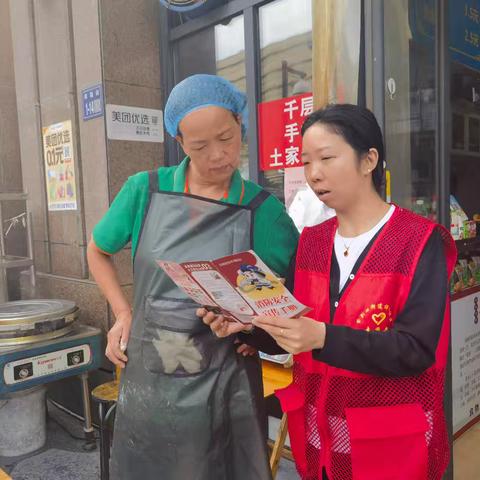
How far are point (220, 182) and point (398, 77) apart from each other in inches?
52.9

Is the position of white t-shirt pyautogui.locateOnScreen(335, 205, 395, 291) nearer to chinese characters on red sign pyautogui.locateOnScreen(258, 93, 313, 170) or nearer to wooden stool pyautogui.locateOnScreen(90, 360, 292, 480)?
wooden stool pyautogui.locateOnScreen(90, 360, 292, 480)

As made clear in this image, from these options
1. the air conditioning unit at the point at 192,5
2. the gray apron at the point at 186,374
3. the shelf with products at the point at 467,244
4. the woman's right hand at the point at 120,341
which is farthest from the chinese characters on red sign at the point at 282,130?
the woman's right hand at the point at 120,341

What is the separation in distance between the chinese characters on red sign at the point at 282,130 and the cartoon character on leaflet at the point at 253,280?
1965 millimetres

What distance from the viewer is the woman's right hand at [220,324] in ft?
4.42

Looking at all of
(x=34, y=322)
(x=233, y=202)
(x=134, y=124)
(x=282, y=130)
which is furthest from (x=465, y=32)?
(x=34, y=322)

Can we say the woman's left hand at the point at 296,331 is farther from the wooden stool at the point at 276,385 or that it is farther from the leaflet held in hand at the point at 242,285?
the wooden stool at the point at 276,385

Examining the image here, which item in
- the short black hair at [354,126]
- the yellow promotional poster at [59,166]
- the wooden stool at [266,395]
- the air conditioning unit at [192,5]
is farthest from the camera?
the yellow promotional poster at [59,166]

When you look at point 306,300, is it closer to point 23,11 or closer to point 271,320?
point 271,320

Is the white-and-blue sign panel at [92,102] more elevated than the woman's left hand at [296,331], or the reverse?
the white-and-blue sign panel at [92,102]

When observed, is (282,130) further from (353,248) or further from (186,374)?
(186,374)

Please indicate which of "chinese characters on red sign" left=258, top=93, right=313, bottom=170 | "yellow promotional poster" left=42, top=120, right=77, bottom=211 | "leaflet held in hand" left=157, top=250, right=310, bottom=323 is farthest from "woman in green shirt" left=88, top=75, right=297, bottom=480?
"yellow promotional poster" left=42, top=120, right=77, bottom=211

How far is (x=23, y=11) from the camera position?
4012 millimetres

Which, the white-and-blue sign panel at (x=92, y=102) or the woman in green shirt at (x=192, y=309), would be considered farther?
the white-and-blue sign panel at (x=92, y=102)

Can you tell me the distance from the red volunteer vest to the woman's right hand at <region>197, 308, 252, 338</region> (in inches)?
8.4
